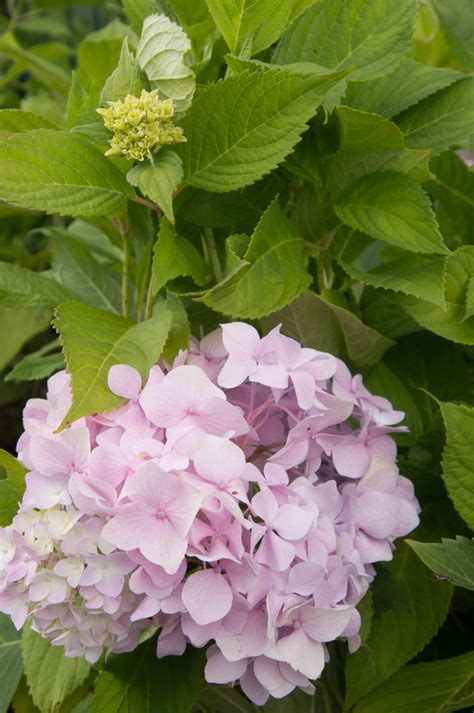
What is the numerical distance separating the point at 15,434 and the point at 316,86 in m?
0.88

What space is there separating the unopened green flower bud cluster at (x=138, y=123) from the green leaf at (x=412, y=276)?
0.18m

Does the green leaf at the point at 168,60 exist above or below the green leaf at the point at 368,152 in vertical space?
above

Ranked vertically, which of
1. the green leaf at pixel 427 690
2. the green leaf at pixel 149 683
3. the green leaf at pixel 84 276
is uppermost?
the green leaf at pixel 84 276

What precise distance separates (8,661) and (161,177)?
Answer: 0.45m

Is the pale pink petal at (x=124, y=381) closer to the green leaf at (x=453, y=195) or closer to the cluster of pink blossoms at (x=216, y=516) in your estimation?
the cluster of pink blossoms at (x=216, y=516)

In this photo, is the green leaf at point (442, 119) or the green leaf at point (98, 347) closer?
the green leaf at point (98, 347)

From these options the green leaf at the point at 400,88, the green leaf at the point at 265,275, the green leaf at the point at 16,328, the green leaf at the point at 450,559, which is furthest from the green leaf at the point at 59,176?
the green leaf at the point at 16,328

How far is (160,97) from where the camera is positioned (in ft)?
2.04

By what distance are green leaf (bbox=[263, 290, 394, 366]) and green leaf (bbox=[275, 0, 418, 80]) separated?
173 mm

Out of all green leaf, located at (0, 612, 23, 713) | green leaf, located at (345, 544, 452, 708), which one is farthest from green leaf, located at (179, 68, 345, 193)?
green leaf, located at (0, 612, 23, 713)

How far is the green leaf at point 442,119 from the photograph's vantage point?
67 centimetres

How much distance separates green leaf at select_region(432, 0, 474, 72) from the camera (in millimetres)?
817

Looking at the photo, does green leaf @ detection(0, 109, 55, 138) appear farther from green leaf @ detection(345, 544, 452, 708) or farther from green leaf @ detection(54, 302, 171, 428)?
green leaf @ detection(345, 544, 452, 708)

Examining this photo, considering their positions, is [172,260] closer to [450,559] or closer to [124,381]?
[124,381]
